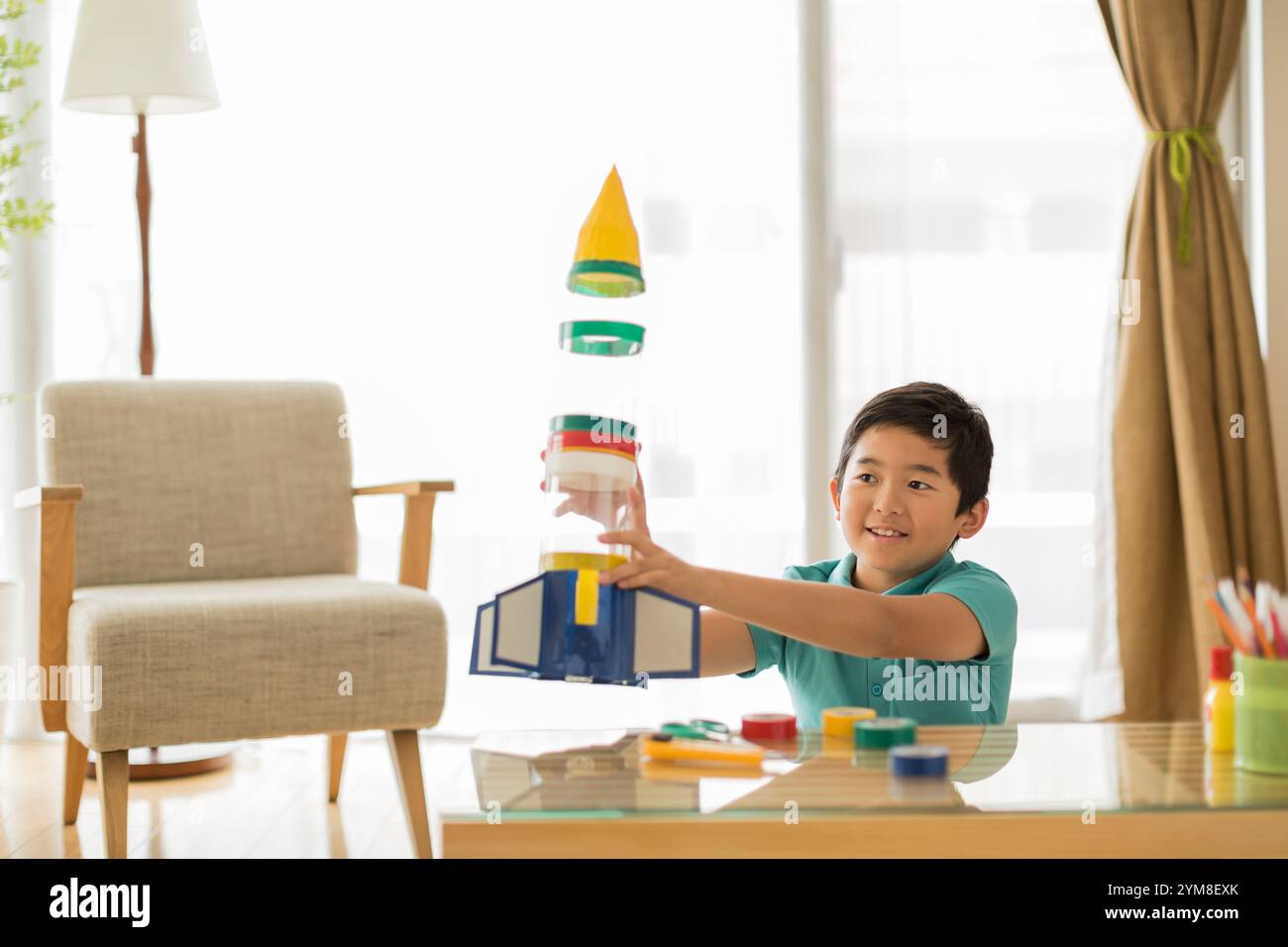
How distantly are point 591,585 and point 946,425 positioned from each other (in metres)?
0.57

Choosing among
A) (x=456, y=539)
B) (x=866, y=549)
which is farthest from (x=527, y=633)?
(x=456, y=539)

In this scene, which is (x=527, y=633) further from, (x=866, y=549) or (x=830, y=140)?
(x=830, y=140)

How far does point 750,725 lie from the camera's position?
1.14 metres

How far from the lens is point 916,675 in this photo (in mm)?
1427

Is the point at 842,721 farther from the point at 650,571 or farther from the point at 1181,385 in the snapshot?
the point at 1181,385

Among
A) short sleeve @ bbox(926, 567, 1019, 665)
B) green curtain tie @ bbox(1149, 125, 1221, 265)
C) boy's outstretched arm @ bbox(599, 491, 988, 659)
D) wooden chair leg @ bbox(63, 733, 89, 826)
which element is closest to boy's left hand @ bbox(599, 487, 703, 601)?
boy's outstretched arm @ bbox(599, 491, 988, 659)

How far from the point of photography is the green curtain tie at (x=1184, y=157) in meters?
2.88

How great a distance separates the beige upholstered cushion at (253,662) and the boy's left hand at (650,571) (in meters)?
0.94

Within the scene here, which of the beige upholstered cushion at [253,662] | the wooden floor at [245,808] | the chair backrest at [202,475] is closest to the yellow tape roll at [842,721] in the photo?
the wooden floor at [245,808]

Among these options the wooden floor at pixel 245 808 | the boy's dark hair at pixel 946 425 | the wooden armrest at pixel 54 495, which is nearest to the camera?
the boy's dark hair at pixel 946 425

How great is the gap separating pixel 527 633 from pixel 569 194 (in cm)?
219

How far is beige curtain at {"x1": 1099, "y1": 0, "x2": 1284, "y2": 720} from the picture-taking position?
9.30 feet

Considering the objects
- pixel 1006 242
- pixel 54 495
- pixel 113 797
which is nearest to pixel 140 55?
pixel 54 495

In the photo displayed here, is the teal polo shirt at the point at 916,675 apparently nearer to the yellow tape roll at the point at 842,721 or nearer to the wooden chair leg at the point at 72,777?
the yellow tape roll at the point at 842,721
